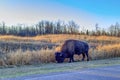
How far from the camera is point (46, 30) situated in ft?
299

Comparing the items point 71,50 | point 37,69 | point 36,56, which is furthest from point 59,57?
point 37,69

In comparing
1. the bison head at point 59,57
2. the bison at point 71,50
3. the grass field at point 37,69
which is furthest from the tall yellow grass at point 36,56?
the grass field at point 37,69

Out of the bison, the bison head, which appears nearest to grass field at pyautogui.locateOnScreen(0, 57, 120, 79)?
the bison head

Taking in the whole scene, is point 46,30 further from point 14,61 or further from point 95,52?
point 14,61

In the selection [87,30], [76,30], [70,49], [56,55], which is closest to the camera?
[56,55]

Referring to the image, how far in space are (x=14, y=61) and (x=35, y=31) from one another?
6654 centimetres

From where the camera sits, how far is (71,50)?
26.5m

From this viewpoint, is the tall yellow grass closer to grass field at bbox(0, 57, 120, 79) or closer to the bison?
the bison

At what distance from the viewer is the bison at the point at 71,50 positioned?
2500 cm

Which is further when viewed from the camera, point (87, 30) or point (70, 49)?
point (87, 30)

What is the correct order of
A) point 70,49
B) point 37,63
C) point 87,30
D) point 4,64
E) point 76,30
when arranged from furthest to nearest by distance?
point 76,30 < point 87,30 < point 70,49 < point 37,63 < point 4,64

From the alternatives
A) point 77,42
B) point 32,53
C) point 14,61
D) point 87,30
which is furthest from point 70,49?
point 87,30

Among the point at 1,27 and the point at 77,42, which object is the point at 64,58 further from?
the point at 1,27

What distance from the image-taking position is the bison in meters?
25.0
